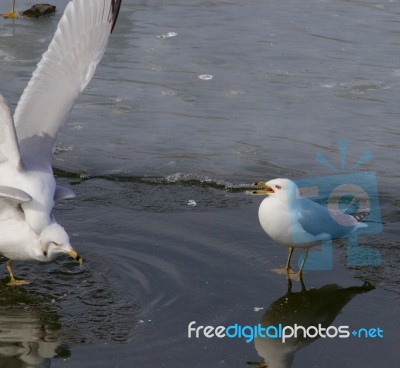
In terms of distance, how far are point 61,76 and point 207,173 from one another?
5.35 ft

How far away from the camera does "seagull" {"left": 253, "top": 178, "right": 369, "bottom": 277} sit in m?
5.95

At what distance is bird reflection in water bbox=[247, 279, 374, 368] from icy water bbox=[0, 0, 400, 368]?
13 mm

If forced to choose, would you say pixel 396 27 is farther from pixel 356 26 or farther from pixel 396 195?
pixel 396 195

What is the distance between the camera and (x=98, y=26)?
6840 millimetres

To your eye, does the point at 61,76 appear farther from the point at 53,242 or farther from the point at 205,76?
the point at 205,76

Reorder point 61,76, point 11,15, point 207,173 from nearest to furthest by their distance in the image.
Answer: point 61,76
point 207,173
point 11,15

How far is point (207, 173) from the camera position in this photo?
25.4 feet

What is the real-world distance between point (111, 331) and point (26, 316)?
56 centimetres

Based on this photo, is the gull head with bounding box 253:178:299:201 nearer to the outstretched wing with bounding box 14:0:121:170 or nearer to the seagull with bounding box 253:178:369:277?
the seagull with bounding box 253:178:369:277

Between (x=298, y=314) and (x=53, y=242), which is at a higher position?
(x=53, y=242)

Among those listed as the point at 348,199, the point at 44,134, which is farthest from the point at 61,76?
the point at 348,199

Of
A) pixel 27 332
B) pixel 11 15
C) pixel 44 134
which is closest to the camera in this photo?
pixel 27 332

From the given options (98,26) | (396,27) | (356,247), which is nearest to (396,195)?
(356,247)

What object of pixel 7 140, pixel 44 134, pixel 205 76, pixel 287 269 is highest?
pixel 7 140
